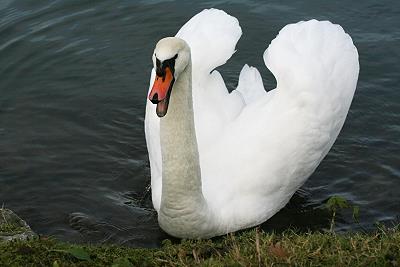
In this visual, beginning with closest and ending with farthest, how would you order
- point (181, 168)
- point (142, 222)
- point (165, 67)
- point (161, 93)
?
point (161, 93) → point (165, 67) → point (181, 168) → point (142, 222)

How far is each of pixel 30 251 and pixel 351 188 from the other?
13.4 ft

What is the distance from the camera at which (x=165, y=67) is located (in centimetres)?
543

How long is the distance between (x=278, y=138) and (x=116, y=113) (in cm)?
316

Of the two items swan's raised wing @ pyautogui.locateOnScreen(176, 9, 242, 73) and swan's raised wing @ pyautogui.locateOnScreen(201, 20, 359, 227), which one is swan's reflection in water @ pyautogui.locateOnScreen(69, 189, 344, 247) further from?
swan's raised wing @ pyautogui.locateOnScreen(176, 9, 242, 73)

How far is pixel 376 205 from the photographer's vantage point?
24.9ft

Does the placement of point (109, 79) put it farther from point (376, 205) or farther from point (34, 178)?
point (376, 205)

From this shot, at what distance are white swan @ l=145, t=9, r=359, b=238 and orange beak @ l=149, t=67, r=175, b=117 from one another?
19.1 inches

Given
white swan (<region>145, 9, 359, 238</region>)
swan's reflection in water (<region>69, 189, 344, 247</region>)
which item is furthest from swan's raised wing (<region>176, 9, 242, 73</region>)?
swan's reflection in water (<region>69, 189, 344, 247</region>)

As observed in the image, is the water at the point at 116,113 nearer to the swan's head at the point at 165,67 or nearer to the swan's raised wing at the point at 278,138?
the swan's raised wing at the point at 278,138

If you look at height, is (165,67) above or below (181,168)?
above

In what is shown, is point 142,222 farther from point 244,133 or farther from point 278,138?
point 278,138

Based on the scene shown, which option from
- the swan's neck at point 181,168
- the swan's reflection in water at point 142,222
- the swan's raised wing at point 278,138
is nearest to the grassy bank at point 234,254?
the swan's neck at point 181,168

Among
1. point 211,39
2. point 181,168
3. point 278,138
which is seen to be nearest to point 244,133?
point 278,138

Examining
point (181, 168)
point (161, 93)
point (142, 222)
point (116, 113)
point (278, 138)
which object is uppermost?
point (161, 93)
